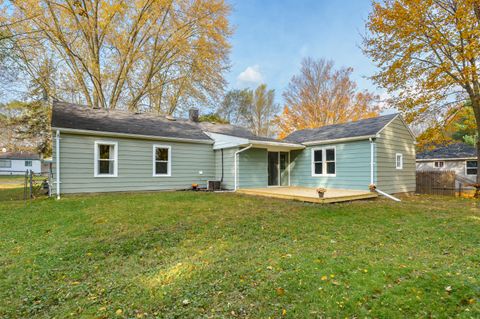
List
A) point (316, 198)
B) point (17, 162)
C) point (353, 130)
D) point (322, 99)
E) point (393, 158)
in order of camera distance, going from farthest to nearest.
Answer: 1. point (17, 162)
2. point (322, 99)
3. point (353, 130)
4. point (393, 158)
5. point (316, 198)

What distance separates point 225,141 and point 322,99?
15.7 meters

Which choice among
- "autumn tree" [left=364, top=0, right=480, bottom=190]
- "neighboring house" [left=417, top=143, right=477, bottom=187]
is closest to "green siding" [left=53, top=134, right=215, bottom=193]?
"autumn tree" [left=364, top=0, right=480, bottom=190]

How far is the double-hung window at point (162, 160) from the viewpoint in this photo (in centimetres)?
1093

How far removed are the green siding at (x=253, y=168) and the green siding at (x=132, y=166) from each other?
1.88 m

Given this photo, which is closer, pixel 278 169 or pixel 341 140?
pixel 341 140

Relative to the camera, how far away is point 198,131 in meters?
13.3

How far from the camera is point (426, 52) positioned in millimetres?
11406

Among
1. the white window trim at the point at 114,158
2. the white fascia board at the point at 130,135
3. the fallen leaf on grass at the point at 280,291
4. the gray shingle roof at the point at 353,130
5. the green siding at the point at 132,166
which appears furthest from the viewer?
the gray shingle roof at the point at 353,130

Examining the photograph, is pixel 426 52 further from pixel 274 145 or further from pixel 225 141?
pixel 225 141

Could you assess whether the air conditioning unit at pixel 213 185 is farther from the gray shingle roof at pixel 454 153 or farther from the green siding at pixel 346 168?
the gray shingle roof at pixel 454 153

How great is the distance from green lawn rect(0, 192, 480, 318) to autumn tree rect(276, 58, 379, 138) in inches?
705

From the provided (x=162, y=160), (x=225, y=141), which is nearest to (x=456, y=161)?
(x=225, y=141)

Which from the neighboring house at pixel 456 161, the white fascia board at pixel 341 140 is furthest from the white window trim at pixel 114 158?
the neighboring house at pixel 456 161

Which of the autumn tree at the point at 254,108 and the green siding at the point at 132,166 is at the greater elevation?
the autumn tree at the point at 254,108
